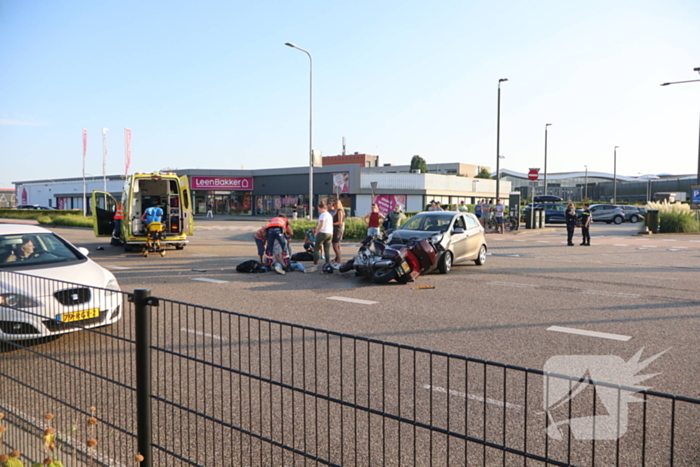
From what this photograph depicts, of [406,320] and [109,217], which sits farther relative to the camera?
[109,217]

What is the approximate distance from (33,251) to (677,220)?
30241 millimetres

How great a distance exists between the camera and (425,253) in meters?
12.7

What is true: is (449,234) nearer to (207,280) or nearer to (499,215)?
(207,280)

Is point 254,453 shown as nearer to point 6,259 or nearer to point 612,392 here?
point 612,392

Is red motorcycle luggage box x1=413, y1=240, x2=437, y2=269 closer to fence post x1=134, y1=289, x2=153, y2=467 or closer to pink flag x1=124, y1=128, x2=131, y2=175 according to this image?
fence post x1=134, y1=289, x2=153, y2=467

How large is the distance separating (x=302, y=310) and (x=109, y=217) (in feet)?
43.2

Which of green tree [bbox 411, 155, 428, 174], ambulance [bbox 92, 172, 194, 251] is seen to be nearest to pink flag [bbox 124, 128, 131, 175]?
ambulance [bbox 92, 172, 194, 251]

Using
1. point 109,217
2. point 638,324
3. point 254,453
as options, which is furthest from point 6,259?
point 109,217

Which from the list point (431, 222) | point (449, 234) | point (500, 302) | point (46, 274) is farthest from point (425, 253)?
point (46, 274)

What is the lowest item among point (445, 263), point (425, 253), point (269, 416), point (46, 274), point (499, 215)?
point (269, 416)

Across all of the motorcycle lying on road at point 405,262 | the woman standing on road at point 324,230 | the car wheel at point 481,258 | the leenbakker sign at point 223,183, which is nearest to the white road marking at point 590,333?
the motorcycle lying on road at point 405,262

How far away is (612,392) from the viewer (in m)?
5.25

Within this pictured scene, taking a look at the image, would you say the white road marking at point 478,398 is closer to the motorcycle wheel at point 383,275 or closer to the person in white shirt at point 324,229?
the motorcycle wheel at point 383,275

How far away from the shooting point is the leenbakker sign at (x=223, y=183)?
56.2m
